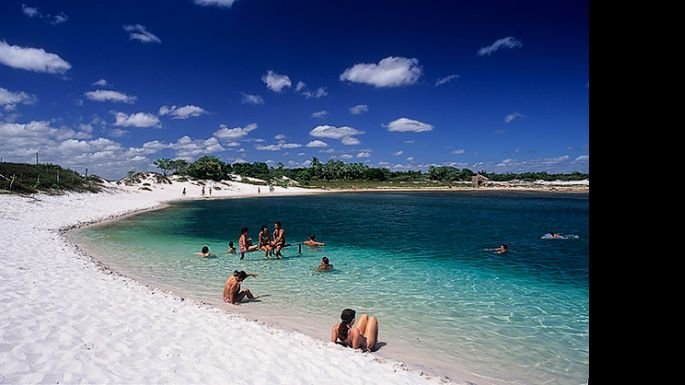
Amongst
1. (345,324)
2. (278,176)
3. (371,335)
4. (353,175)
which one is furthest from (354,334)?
(353,175)

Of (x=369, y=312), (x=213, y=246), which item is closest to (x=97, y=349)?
(x=369, y=312)

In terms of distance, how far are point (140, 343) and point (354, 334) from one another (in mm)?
3802

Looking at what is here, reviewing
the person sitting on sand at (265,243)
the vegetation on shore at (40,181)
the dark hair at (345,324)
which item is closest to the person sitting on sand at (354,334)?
the dark hair at (345,324)

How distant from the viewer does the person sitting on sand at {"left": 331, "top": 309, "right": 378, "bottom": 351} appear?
7996mm

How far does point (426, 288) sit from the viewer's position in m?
13.1

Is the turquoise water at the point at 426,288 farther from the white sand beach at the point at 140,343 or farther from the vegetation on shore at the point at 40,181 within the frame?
the vegetation on shore at the point at 40,181

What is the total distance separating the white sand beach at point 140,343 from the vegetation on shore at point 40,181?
30.6m

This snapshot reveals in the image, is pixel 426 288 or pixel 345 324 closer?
pixel 345 324

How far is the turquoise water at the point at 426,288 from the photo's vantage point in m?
8.20

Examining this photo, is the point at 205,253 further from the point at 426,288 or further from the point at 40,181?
the point at 40,181

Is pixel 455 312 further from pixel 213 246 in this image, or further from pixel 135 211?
pixel 135 211
